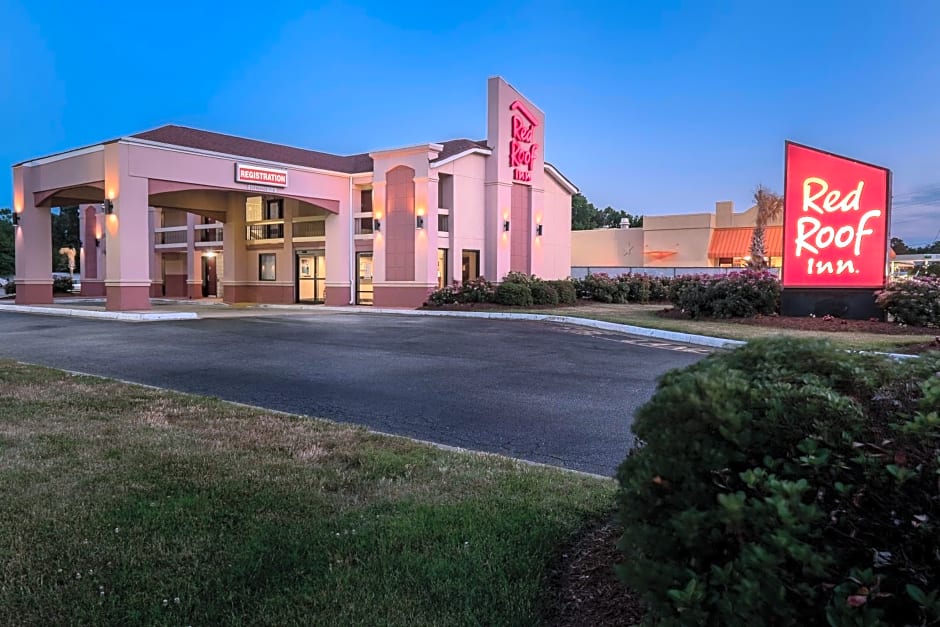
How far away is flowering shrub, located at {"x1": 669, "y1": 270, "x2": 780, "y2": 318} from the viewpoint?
18719 mm

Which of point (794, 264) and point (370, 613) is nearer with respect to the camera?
point (370, 613)

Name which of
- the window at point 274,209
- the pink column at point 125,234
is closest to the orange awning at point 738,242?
the window at point 274,209

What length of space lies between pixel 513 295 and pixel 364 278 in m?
8.28

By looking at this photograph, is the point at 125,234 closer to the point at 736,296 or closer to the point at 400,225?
the point at 400,225

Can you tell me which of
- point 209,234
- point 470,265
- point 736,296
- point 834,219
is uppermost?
point 209,234

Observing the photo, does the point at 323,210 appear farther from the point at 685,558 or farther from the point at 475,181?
the point at 685,558

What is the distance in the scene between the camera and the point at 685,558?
194 cm

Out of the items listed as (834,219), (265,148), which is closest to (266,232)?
(265,148)

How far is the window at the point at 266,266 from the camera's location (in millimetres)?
32500

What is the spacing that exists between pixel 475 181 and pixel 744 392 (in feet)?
87.2

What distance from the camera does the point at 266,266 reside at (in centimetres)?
3269

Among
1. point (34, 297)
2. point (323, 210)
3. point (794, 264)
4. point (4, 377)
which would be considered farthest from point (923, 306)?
point (34, 297)

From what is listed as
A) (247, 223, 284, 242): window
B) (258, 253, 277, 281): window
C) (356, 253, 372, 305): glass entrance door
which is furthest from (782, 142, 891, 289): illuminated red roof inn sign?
(258, 253, 277, 281): window

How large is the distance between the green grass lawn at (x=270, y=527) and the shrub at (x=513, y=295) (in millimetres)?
19210
